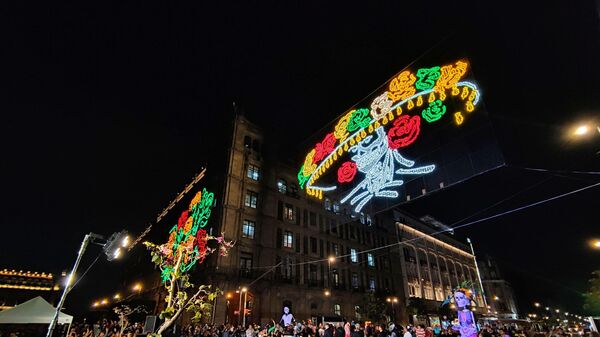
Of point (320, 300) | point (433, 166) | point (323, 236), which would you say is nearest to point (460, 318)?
point (433, 166)

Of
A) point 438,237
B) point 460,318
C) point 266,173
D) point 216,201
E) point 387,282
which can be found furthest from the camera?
point 438,237

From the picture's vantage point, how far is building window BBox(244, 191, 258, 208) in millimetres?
33284

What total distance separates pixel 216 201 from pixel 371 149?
24382 mm

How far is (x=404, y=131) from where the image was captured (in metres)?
11.0

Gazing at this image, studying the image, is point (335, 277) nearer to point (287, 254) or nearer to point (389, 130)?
point (287, 254)

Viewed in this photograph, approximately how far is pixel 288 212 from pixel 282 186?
3.39m

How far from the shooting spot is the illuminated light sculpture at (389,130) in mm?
9969

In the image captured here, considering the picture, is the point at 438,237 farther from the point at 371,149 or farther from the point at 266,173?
the point at 371,149

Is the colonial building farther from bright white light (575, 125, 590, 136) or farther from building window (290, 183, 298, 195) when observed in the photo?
bright white light (575, 125, 590, 136)

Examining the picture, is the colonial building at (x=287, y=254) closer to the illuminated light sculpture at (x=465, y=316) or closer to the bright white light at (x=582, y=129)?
the illuminated light sculpture at (x=465, y=316)

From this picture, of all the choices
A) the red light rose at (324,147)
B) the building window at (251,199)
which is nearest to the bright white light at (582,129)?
the red light rose at (324,147)

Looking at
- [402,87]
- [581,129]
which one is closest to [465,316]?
[581,129]

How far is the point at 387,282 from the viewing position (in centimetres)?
4397

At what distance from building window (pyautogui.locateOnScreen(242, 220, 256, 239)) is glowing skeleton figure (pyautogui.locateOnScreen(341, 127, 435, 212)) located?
67.9 feet
